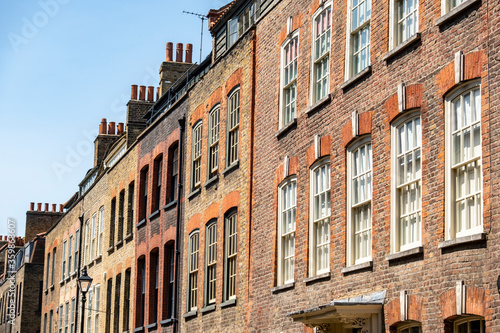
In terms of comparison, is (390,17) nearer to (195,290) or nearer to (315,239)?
(315,239)

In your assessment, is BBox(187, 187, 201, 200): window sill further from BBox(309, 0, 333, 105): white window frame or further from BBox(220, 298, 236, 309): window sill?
BBox(309, 0, 333, 105): white window frame

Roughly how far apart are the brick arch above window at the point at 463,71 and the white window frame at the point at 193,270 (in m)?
12.5

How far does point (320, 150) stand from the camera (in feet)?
57.2

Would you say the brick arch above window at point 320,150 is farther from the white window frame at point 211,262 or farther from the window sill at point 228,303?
the white window frame at point 211,262

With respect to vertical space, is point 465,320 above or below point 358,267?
below

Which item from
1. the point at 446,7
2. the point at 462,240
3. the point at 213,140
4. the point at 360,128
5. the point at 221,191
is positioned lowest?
the point at 462,240

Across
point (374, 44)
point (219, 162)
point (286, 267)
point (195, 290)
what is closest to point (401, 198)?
point (374, 44)

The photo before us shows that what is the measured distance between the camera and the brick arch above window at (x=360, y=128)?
1564 cm

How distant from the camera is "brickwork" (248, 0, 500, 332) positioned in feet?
40.7

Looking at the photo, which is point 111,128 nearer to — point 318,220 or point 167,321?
point 167,321

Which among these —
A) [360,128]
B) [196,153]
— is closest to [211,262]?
[196,153]

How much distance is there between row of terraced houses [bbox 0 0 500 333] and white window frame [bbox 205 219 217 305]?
2.1 inches

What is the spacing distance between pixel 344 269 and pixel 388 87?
3235 mm

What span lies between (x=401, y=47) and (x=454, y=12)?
1589 millimetres
